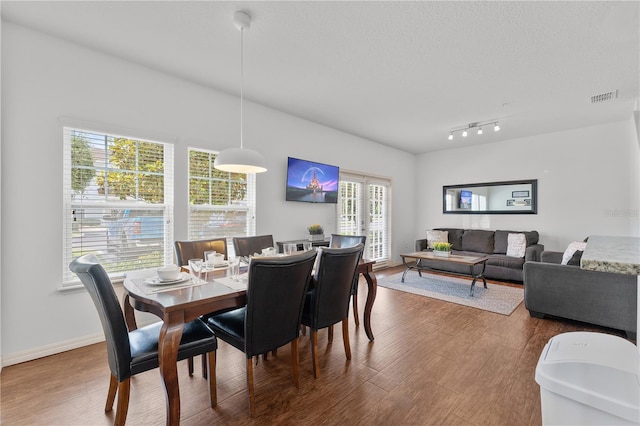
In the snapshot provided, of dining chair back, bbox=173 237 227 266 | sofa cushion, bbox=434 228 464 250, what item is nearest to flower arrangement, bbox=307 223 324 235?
dining chair back, bbox=173 237 227 266

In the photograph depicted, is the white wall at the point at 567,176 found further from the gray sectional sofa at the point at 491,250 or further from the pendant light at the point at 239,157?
the pendant light at the point at 239,157

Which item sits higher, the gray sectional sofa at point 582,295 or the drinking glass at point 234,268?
the drinking glass at point 234,268

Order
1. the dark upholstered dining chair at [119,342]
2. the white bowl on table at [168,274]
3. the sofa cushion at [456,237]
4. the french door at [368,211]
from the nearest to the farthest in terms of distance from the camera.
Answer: the dark upholstered dining chair at [119,342]
the white bowl on table at [168,274]
the french door at [368,211]
the sofa cushion at [456,237]

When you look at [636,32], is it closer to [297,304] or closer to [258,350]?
[297,304]

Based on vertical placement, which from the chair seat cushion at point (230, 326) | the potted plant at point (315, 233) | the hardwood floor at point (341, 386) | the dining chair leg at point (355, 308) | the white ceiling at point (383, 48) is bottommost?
the hardwood floor at point (341, 386)

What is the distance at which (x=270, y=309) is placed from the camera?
1724mm

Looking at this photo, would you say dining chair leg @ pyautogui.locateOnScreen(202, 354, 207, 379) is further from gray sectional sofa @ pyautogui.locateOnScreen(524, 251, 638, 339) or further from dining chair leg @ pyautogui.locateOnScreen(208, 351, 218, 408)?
gray sectional sofa @ pyautogui.locateOnScreen(524, 251, 638, 339)

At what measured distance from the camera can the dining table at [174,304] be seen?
147cm

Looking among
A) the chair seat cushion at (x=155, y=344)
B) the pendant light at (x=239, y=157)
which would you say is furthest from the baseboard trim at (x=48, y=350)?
the pendant light at (x=239, y=157)

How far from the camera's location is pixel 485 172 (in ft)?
19.8

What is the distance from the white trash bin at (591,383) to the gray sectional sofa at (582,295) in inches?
102

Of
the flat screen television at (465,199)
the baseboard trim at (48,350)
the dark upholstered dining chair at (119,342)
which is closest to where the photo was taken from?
the dark upholstered dining chair at (119,342)

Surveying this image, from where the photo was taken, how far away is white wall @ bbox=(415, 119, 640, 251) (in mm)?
4551

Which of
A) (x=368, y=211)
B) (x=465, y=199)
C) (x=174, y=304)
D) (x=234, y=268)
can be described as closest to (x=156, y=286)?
(x=174, y=304)
